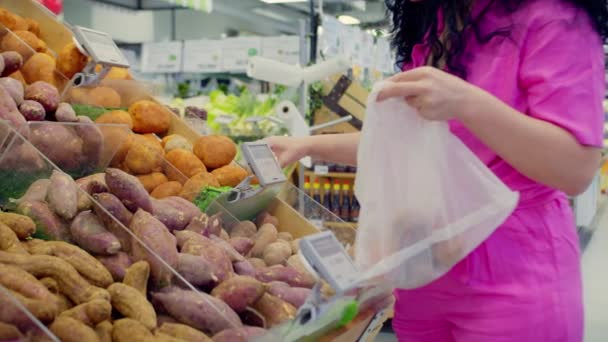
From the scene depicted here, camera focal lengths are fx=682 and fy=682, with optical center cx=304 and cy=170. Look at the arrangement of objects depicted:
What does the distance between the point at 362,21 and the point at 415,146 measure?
718 inches

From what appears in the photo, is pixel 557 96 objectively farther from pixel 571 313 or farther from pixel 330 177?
pixel 330 177

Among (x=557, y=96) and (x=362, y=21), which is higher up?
(x=557, y=96)

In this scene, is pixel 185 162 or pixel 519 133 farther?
pixel 185 162

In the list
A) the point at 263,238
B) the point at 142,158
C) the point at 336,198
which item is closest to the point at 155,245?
the point at 263,238

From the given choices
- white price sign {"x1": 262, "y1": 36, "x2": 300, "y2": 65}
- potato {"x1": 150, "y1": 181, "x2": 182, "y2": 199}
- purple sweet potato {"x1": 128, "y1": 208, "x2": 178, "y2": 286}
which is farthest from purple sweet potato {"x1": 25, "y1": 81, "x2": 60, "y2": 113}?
white price sign {"x1": 262, "y1": 36, "x2": 300, "y2": 65}

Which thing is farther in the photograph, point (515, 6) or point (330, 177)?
point (330, 177)

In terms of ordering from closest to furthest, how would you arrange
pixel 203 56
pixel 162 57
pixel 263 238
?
pixel 263 238, pixel 203 56, pixel 162 57

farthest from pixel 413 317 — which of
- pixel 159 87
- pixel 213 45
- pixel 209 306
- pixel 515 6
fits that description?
pixel 213 45

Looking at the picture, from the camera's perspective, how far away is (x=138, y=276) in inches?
42.4

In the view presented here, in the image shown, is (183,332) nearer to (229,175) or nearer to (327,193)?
(229,175)

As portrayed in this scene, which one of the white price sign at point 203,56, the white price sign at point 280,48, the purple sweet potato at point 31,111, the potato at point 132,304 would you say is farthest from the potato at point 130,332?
the white price sign at point 203,56

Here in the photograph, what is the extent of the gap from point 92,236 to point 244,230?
45 centimetres

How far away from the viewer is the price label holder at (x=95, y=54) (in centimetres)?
182

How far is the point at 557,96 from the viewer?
3.65 ft
